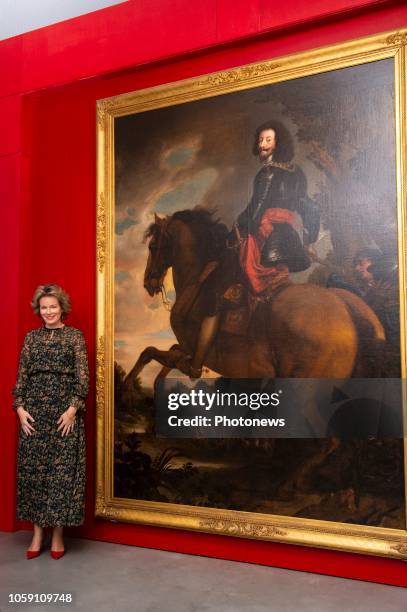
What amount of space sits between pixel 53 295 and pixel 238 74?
2.25 metres

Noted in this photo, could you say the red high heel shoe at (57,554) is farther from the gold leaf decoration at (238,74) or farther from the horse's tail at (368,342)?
the gold leaf decoration at (238,74)

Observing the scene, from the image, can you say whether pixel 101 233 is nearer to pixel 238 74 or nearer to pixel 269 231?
pixel 269 231

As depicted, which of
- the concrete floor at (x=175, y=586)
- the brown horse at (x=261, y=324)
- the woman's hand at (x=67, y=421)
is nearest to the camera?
the concrete floor at (x=175, y=586)

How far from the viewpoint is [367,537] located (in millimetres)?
4016

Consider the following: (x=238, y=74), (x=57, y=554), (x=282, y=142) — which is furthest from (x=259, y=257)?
(x=57, y=554)

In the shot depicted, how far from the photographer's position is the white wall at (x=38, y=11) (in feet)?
16.9

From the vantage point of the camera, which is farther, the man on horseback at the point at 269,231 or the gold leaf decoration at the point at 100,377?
the gold leaf decoration at the point at 100,377

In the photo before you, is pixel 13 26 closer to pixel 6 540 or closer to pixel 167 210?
pixel 167 210

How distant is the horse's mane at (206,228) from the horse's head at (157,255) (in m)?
0.17

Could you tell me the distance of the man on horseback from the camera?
4.37 meters

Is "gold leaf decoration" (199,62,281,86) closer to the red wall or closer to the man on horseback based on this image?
the red wall

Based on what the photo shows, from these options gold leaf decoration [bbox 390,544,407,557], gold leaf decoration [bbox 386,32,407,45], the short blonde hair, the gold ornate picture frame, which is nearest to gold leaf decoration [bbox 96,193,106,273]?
the gold ornate picture frame

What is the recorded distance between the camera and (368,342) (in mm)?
4098

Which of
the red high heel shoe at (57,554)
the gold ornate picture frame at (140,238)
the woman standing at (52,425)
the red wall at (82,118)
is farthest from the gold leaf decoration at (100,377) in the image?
the red high heel shoe at (57,554)
